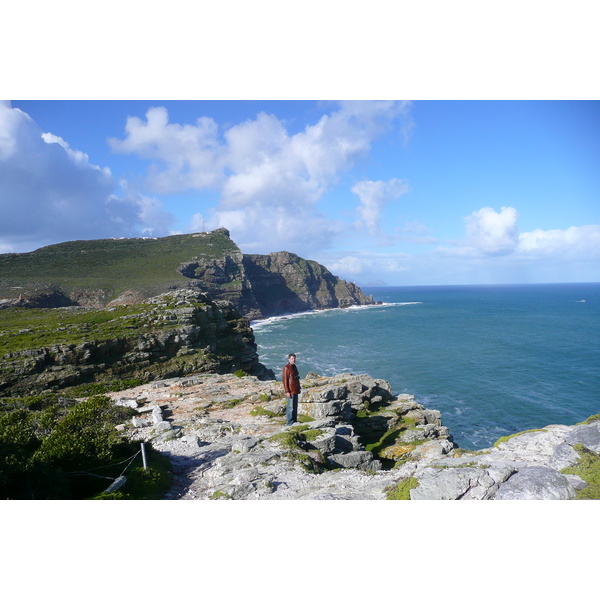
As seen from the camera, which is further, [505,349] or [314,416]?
[505,349]

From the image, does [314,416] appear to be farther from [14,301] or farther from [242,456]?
[14,301]

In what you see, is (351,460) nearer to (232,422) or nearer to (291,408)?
(291,408)

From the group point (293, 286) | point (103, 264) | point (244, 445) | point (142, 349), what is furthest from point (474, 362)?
point (293, 286)

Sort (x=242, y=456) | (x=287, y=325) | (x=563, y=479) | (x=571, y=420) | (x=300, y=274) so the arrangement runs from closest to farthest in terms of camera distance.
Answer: (x=563, y=479) < (x=242, y=456) < (x=571, y=420) < (x=287, y=325) < (x=300, y=274)

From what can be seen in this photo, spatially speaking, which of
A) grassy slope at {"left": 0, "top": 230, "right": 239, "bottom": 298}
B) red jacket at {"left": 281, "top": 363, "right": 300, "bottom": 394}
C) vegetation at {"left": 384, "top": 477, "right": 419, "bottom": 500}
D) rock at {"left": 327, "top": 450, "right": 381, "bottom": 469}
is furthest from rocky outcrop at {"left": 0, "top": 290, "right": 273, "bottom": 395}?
grassy slope at {"left": 0, "top": 230, "right": 239, "bottom": 298}

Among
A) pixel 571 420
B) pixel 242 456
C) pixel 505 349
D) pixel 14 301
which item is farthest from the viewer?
pixel 14 301

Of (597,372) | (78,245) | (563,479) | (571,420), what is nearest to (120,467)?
(563,479)
